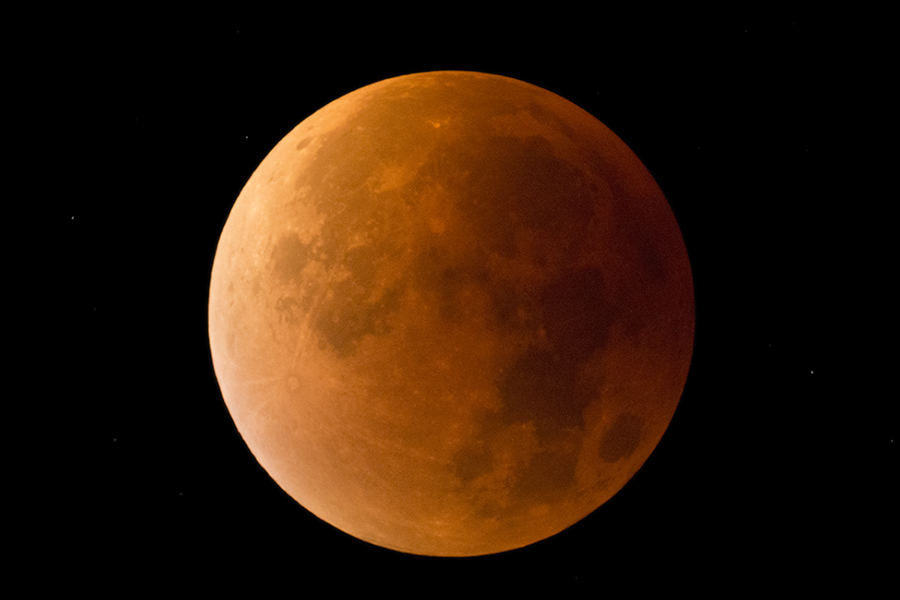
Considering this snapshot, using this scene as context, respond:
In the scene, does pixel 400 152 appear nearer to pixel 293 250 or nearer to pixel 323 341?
pixel 293 250

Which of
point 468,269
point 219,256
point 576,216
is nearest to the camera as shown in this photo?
point 468,269

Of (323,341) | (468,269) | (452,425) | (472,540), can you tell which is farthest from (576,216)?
(472,540)

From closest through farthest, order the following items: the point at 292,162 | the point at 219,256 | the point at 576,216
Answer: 1. the point at 576,216
2. the point at 292,162
3. the point at 219,256

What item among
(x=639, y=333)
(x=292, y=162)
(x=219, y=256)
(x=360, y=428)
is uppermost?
(x=292, y=162)

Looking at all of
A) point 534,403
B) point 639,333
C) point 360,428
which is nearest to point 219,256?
point 360,428

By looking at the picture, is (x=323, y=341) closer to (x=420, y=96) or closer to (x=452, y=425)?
(x=452, y=425)

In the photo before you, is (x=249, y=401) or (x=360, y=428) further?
(x=249, y=401)

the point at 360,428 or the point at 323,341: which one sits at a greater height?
the point at 323,341
